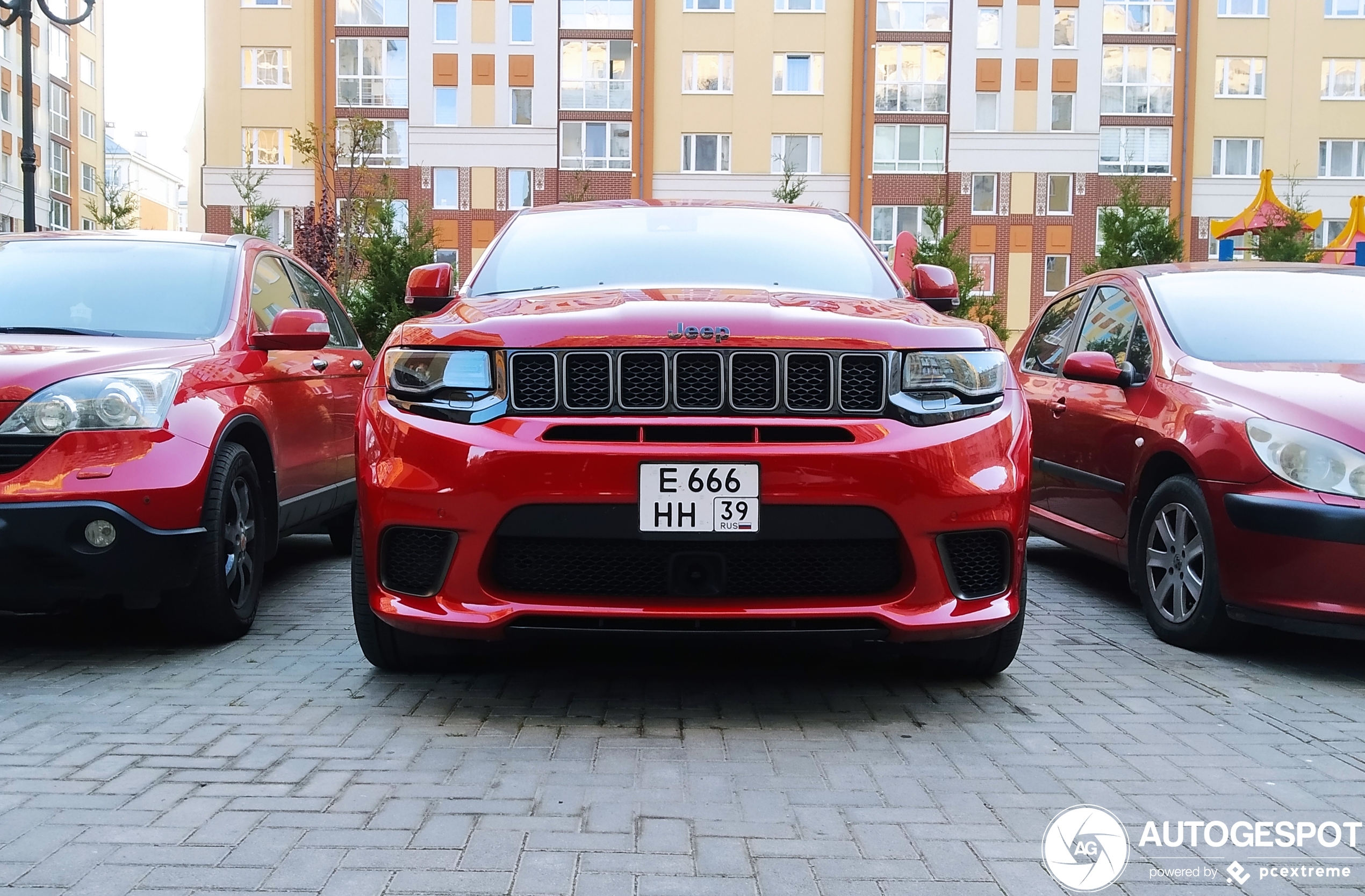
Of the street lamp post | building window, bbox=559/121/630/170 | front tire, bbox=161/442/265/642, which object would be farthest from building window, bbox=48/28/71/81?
front tire, bbox=161/442/265/642

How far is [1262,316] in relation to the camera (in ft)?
18.0

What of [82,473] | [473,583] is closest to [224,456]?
[82,473]

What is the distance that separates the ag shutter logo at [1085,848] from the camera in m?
2.59

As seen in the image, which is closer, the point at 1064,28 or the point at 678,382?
the point at 678,382

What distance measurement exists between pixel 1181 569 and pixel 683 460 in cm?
243

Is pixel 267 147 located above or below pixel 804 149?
below

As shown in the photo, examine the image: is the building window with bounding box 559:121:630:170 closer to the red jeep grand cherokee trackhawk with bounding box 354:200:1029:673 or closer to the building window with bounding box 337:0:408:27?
the building window with bounding box 337:0:408:27

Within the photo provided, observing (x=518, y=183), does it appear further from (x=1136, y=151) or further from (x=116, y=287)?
(x=116, y=287)

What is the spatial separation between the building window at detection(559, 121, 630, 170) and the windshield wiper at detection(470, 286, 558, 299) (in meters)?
41.6

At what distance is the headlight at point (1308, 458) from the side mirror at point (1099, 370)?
0.96 metres

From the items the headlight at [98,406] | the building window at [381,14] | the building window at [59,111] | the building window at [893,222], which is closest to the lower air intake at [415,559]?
the headlight at [98,406]

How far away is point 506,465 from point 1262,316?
11.9ft

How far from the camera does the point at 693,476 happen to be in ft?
11.5

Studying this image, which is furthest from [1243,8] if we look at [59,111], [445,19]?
[59,111]
